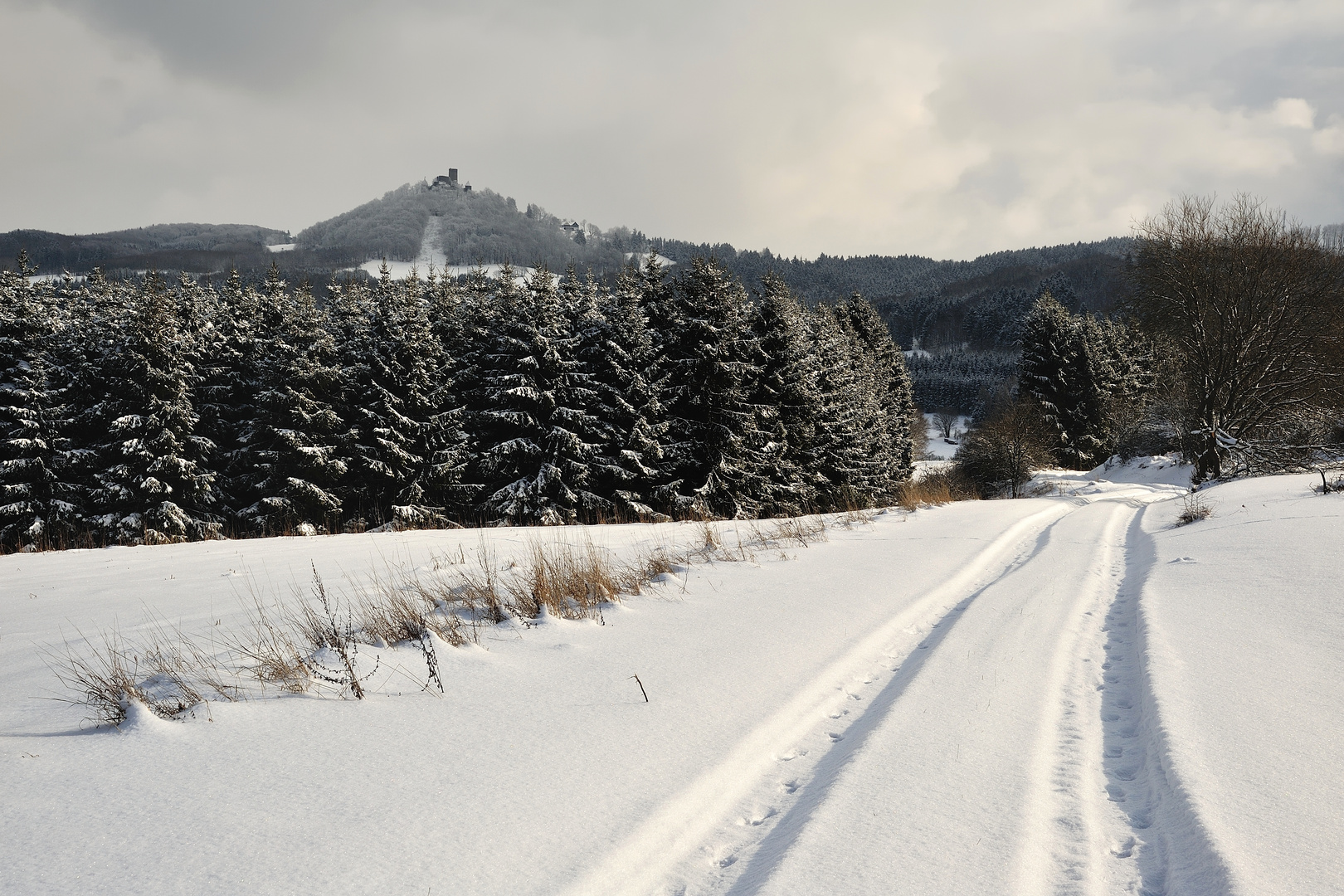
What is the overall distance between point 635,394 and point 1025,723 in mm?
20702

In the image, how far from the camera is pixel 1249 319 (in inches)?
827

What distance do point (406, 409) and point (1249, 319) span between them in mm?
32585

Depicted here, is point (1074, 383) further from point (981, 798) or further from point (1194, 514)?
point (981, 798)

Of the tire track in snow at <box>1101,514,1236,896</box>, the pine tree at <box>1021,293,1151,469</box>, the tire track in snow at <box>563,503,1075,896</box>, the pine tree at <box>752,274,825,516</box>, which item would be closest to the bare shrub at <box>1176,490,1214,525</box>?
the tire track in snow at <box>563,503,1075,896</box>

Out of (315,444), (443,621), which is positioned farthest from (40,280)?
(443,621)

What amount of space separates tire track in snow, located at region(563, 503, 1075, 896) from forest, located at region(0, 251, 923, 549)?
1603 cm

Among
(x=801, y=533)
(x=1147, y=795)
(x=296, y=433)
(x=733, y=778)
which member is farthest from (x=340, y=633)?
(x=296, y=433)

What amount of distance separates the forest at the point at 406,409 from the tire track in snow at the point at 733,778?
52.6ft

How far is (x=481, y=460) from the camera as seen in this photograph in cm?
2428

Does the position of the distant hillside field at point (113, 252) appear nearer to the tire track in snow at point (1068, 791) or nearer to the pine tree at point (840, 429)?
the pine tree at point (840, 429)

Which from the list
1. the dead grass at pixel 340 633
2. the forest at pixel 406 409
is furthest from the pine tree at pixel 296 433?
the dead grass at pixel 340 633

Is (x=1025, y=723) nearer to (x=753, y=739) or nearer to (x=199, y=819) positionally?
(x=753, y=739)

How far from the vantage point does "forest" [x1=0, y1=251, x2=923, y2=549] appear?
22.5 meters

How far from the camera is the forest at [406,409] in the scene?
2253 centimetres
